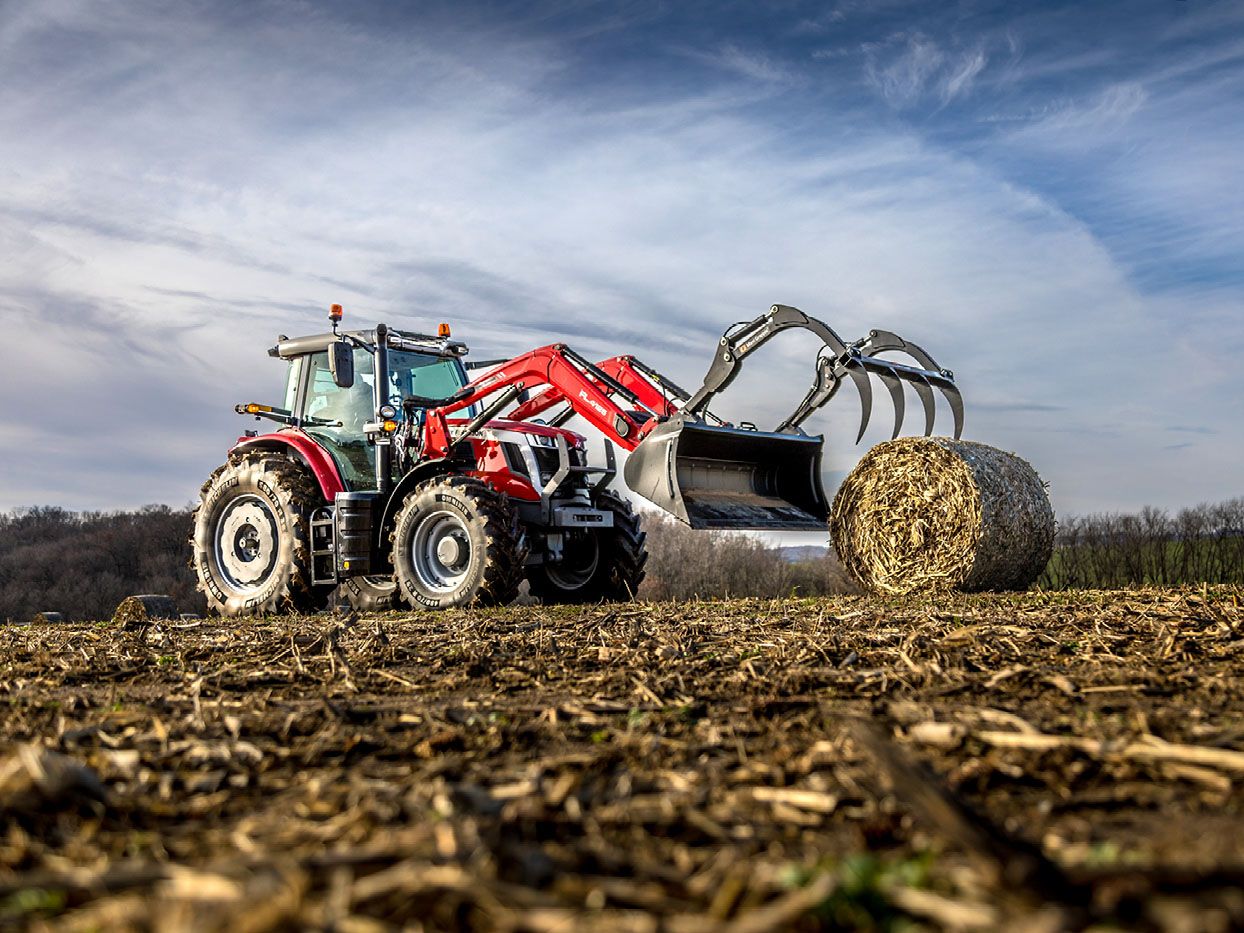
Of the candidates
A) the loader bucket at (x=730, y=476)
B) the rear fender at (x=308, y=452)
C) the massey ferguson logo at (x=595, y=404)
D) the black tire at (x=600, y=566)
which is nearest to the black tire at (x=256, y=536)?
the rear fender at (x=308, y=452)

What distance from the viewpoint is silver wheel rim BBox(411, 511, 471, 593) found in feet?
33.5

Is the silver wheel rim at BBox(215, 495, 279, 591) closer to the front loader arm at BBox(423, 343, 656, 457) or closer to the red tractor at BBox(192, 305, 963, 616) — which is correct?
the red tractor at BBox(192, 305, 963, 616)

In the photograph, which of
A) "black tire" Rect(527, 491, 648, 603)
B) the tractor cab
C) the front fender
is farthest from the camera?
"black tire" Rect(527, 491, 648, 603)

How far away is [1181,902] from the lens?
177 cm

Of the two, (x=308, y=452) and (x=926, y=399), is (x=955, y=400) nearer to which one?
(x=926, y=399)

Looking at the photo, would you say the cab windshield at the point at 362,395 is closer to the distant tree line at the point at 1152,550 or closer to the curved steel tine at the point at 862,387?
the curved steel tine at the point at 862,387

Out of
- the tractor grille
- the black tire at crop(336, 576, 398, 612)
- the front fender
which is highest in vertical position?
the tractor grille

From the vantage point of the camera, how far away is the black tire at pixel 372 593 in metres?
11.8

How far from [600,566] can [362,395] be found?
2.94 m

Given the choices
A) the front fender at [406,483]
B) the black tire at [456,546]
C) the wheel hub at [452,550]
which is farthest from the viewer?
the front fender at [406,483]

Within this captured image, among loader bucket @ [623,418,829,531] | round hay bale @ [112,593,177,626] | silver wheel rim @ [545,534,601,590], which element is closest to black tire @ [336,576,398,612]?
silver wheel rim @ [545,534,601,590]

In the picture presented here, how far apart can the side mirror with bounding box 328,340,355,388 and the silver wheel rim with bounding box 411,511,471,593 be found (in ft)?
4.66

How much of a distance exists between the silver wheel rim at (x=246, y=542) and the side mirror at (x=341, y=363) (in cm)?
199

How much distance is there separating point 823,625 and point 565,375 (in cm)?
491
